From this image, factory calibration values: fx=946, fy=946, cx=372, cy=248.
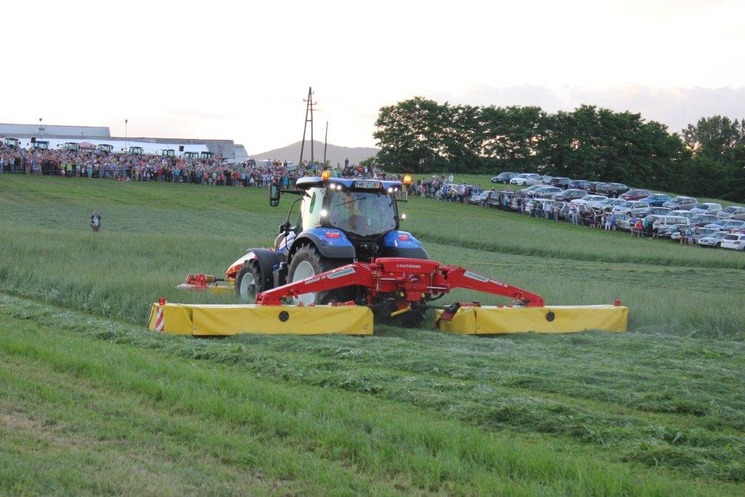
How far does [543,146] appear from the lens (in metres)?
91.6

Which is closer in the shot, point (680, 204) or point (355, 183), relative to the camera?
point (355, 183)

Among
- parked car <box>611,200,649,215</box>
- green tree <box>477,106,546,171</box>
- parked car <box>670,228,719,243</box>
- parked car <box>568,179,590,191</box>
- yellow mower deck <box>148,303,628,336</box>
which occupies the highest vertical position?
green tree <box>477,106,546,171</box>

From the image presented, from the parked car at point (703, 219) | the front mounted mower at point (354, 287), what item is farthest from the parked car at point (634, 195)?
the front mounted mower at point (354, 287)

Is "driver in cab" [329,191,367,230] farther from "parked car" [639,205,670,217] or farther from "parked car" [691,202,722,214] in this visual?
"parked car" [691,202,722,214]

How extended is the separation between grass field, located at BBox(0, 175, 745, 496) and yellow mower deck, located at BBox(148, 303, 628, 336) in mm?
297

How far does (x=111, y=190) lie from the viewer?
5784 cm

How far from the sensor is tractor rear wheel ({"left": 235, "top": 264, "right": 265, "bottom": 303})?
15.6 metres

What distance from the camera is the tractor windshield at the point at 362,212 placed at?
14.7m

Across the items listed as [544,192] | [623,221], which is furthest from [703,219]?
[544,192]

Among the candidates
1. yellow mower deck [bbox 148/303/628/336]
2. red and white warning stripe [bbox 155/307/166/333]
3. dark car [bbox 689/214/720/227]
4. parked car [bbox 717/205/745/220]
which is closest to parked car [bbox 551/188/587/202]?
parked car [bbox 717/205/745/220]

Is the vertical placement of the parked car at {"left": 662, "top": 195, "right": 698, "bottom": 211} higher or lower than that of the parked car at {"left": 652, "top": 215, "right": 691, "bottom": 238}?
higher

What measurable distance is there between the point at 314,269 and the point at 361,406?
616cm

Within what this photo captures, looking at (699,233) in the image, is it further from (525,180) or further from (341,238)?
(341,238)

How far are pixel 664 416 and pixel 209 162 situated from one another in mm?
67050
